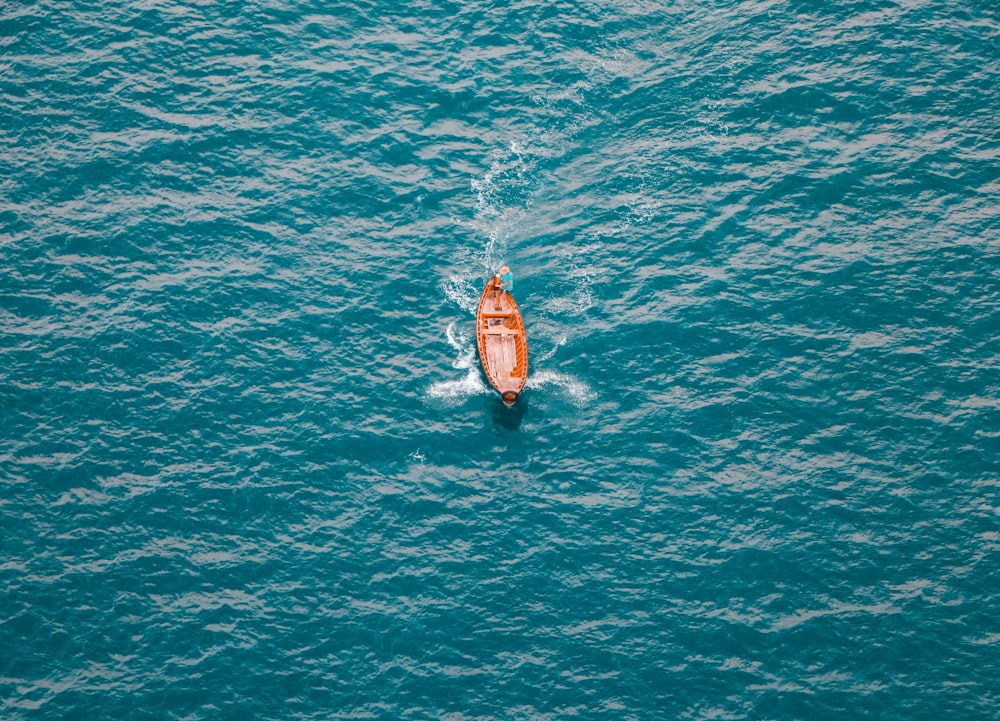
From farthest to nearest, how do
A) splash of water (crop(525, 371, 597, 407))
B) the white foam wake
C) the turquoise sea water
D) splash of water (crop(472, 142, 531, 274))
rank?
1. splash of water (crop(472, 142, 531, 274))
2. the white foam wake
3. splash of water (crop(525, 371, 597, 407))
4. the turquoise sea water

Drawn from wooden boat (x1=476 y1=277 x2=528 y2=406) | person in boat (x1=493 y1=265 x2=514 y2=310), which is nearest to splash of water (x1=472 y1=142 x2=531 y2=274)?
person in boat (x1=493 y1=265 x2=514 y2=310)

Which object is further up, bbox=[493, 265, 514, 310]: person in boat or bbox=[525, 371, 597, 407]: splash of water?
bbox=[493, 265, 514, 310]: person in boat

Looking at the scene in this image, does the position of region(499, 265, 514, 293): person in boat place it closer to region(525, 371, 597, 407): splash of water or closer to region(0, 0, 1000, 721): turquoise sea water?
region(0, 0, 1000, 721): turquoise sea water

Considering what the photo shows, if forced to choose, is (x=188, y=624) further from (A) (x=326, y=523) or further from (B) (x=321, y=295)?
(B) (x=321, y=295)

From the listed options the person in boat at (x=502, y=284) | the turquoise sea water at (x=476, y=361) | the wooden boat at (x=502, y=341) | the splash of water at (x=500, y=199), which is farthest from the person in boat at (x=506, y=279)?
the splash of water at (x=500, y=199)

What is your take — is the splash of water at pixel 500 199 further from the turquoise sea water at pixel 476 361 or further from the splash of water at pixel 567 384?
the splash of water at pixel 567 384

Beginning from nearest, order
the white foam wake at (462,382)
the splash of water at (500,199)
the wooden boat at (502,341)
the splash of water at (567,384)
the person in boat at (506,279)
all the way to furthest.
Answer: the wooden boat at (502,341), the splash of water at (567,384), the white foam wake at (462,382), the person in boat at (506,279), the splash of water at (500,199)

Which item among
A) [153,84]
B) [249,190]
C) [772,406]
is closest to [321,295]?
[249,190]
